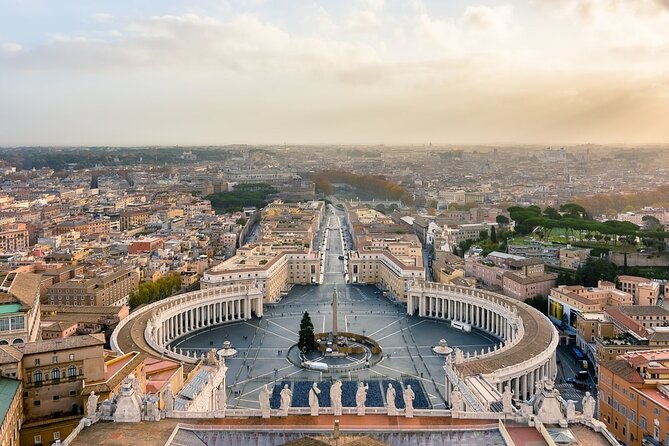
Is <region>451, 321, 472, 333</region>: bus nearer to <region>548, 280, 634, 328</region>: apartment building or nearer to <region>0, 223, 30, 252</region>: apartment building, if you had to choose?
<region>548, 280, 634, 328</region>: apartment building

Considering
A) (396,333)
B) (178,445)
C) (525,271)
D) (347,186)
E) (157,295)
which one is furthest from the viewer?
(347,186)

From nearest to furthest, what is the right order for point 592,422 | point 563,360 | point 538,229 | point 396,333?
1. point 592,422
2. point 563,360
3. point 396,333
4. point 538,229

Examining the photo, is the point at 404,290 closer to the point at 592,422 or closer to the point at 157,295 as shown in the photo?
the point at 157,295

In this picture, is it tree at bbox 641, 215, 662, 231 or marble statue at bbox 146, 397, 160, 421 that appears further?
tree at bbox 641, 215, 662, 231

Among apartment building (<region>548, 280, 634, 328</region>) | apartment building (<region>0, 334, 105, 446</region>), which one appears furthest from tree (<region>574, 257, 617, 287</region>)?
apartment building (<region>0, 334, 105, 446</region>)

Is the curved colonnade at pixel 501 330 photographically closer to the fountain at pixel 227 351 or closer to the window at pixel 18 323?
the fountain at pixel 227 351

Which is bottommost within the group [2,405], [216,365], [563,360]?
[563,360]

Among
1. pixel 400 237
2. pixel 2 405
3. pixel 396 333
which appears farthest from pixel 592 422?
pixel 400 237

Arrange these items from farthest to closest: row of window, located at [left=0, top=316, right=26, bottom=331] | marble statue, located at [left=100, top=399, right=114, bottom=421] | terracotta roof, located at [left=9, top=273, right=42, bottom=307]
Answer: terracotta roof, located at [left=9, top=273, right=42, bottom=307]
row of window, located at [left=0, top=316, right=26, bottom=331]
marble statue, located at [left=100, top=399, right=114, bottom=421]

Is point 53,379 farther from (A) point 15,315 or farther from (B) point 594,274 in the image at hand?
(B) point 594,274
